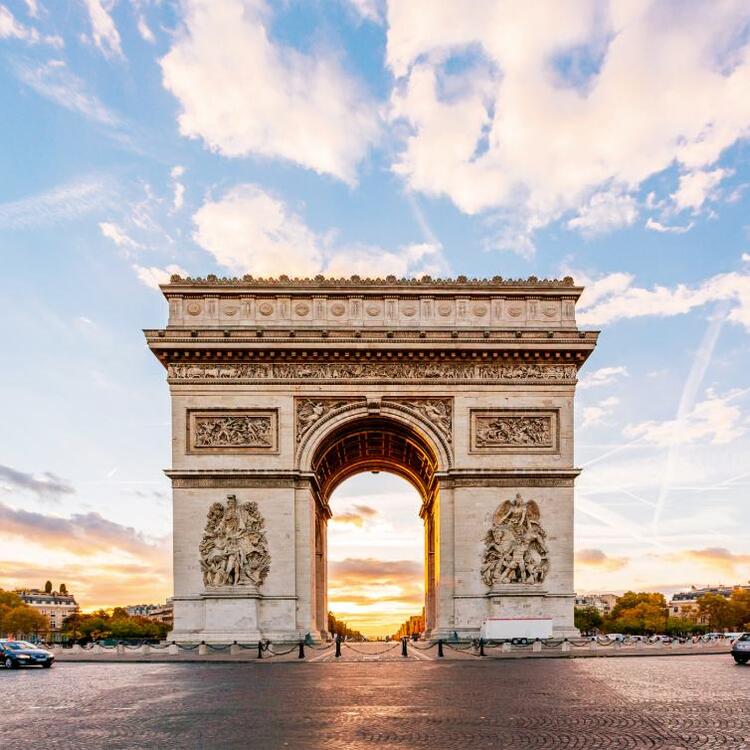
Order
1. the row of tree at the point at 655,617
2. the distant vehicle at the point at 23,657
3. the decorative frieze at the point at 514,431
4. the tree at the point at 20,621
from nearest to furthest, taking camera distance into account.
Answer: the distant vehicle at the point at 23,657 < the decorative frieze at the point at 514,431 < the row of tree at the point at 655,617 < the tree at the point at 20,621

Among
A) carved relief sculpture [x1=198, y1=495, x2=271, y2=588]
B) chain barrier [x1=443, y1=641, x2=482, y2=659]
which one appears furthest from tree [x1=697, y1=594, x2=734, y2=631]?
carved relief sculpture [x1=198, y1=495, x2=271, y2=588]

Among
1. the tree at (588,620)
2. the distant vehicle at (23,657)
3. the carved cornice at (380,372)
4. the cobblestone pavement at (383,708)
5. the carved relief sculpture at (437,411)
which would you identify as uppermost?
the carved cornice at (380,372)

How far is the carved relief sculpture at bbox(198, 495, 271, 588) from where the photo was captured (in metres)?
34.1

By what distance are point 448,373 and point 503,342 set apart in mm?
2552

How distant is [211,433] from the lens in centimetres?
3531

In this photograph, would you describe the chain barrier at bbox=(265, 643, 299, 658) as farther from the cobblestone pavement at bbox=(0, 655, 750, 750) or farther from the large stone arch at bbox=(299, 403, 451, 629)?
the large stone arch at bbox=(299, 403, 451, 629)

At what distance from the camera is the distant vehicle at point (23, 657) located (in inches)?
1129

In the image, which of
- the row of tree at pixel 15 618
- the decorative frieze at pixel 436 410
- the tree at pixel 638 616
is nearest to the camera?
the decorative frieze at pixel 436 410

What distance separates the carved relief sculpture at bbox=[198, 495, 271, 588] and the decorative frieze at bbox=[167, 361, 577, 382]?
200 inches

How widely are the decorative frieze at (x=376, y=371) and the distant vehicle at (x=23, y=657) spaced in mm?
11522

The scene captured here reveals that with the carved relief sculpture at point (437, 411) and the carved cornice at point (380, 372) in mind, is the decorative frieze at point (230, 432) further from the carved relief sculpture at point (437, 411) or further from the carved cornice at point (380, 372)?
the carved relief sculpture at point (437, 411)

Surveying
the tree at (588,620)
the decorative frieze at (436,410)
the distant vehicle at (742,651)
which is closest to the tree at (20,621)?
the tree at (588,620)

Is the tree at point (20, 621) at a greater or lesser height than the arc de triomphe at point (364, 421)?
lesser

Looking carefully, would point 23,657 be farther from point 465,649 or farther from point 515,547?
point 515,547
